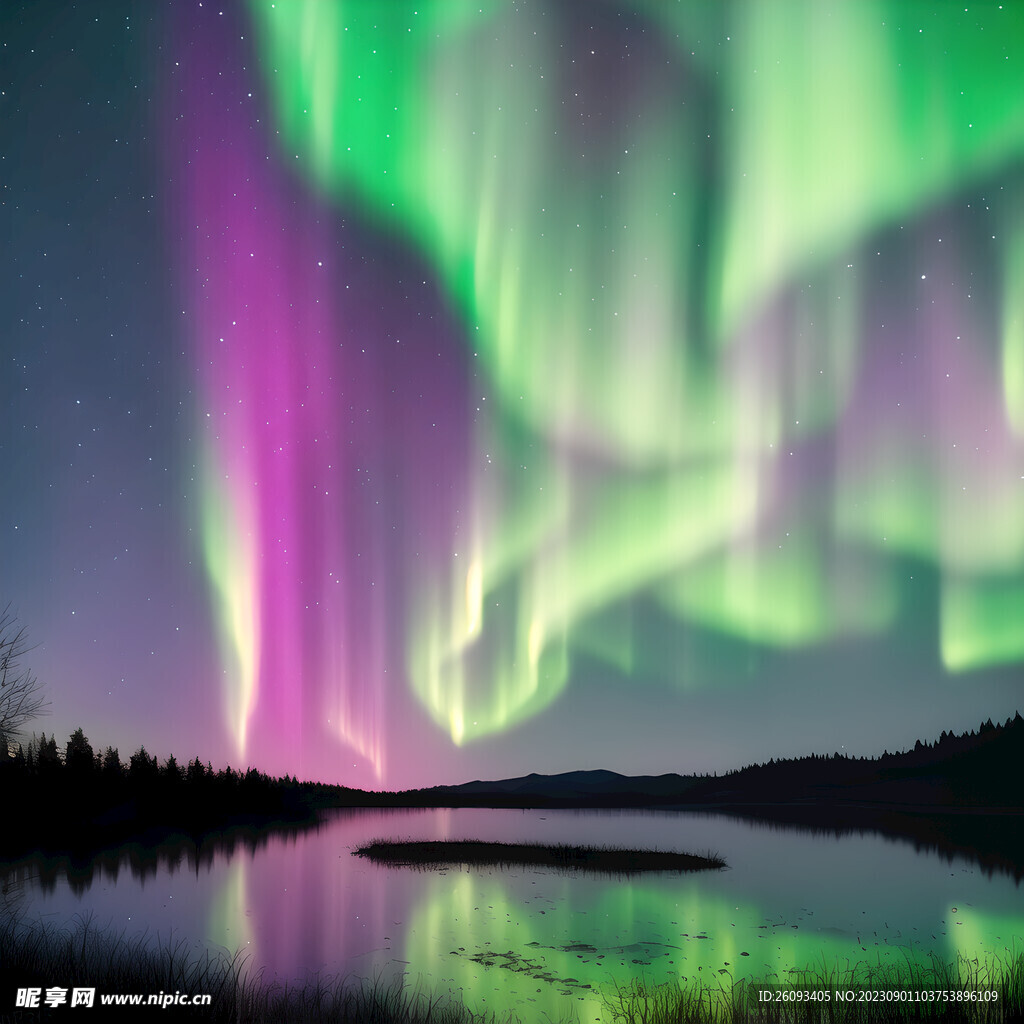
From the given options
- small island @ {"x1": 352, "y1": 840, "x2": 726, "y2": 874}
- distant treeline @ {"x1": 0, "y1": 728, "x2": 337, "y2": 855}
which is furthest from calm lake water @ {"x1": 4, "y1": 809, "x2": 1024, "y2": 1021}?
distant treeline @ {"x1": 0, "y1": 728, "x2": 337, "y2": 855}

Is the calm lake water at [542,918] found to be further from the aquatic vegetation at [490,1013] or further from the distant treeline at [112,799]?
the distant treeline at [112,799]

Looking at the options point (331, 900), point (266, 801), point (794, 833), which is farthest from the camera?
point (266, 801)

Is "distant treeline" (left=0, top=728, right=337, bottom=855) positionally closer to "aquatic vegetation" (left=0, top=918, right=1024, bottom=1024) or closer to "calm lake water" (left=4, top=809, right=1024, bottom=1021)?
"calm lake water" (left=4, top=809, right=1024, bottom=1021)

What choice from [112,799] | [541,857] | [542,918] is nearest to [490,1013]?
[542,918]

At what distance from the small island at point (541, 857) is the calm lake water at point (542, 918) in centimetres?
251

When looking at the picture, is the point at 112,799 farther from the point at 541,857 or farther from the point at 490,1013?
the point at 490,1013

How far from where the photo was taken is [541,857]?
159 feet

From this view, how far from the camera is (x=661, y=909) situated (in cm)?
3031

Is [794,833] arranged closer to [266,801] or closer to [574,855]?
[574,855]

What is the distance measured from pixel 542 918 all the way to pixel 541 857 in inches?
857

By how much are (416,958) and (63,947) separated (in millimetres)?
9603

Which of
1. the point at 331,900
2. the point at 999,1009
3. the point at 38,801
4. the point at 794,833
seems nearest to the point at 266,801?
the point at 38,801

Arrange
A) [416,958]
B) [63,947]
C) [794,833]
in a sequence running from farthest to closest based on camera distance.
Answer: [794,833]
[416,958]
[63,947]

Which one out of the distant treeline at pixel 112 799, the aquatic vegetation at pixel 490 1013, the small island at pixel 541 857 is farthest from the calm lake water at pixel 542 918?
the distant treeline at pixel 112 799
